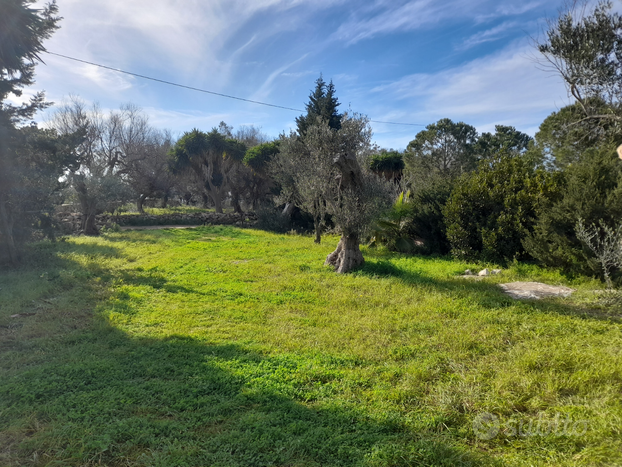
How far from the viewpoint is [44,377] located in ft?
12.1

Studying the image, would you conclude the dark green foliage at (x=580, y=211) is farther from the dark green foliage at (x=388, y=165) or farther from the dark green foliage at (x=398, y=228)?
the dark green foliage at (x=388, y=165)

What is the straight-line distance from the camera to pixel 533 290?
6695 mm

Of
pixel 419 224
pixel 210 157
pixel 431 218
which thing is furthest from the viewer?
pixel 210 157

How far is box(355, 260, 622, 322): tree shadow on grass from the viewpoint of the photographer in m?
5.37

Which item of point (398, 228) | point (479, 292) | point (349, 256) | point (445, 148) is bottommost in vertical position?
point (479, 292)

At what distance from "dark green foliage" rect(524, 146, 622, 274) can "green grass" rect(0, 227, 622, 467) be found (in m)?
0.57

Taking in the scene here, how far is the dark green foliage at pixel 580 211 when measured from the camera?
6832 mm

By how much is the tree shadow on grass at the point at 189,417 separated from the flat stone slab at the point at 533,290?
474cm

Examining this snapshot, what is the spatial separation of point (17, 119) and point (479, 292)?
13.6 m

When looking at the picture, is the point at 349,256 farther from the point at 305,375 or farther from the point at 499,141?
the point at 499,141

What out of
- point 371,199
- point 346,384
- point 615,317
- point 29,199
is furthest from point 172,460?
point 29,199

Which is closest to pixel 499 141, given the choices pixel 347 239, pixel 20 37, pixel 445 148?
pixel 445 148

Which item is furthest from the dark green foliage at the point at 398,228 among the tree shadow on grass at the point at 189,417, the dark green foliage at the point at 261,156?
the dark green foliage at the point at 261,156

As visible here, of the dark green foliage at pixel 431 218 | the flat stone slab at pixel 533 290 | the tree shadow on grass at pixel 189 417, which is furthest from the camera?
the dark green foliage at pixel 431 218
